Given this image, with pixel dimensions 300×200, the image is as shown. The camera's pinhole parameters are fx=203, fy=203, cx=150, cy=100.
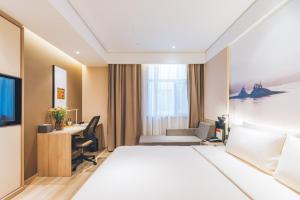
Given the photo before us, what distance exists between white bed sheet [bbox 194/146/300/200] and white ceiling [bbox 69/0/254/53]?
2026mm

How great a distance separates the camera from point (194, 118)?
17.8ft

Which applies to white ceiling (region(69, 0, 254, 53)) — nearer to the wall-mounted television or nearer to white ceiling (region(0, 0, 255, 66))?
white ceiling (region(0, 0, 255, 66))

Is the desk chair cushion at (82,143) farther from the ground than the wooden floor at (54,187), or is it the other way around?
the desk chair cushion at (82,143)

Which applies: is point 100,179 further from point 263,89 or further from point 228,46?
point 228,46

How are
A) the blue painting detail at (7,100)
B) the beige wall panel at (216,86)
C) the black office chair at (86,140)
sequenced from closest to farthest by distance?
the blue painting detail at (7,100)
the beige wall panel at (216,86)
the black office chair at (86,140)

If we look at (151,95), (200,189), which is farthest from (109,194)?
(151,95)

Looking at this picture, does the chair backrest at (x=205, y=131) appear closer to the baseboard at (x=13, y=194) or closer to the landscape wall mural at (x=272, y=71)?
the landscape wall mural at (x=272, y=71)

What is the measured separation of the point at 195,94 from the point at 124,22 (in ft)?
9.38

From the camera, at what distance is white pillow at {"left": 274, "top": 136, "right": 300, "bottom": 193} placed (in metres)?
1.51

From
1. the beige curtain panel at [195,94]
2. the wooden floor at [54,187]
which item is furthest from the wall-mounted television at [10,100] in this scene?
the beige curtain panel at [195,94]

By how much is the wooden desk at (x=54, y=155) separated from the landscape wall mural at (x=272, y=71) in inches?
116

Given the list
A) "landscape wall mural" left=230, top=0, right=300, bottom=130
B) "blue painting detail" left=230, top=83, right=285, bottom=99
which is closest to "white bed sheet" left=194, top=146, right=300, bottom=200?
"landscape wall mural" left=230, top=0, right=300, bottom=130

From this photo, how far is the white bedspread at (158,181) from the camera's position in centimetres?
143

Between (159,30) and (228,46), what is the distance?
128cm
